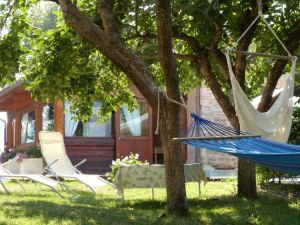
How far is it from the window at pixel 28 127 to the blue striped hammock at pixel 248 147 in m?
9.93

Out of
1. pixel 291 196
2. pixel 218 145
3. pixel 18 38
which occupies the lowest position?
pixel 291 196

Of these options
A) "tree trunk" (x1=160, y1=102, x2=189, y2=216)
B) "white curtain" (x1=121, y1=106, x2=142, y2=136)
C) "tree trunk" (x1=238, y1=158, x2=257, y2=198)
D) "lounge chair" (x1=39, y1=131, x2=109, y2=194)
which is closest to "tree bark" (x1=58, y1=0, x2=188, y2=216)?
"tree trunk" (x1=160, y1=102, x2=189, y2=216)

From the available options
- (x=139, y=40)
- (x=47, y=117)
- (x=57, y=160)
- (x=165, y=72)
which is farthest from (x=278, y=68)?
(x=47, y=117)

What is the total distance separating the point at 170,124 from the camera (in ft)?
19.6

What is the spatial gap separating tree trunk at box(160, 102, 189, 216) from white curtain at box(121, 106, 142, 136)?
7.83m

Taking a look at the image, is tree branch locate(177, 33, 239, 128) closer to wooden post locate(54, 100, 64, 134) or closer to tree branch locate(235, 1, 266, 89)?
tree branch locate(235, 1, 266, 89)

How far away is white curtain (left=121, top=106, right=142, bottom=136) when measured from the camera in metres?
13.9

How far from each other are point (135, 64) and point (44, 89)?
2.01 m

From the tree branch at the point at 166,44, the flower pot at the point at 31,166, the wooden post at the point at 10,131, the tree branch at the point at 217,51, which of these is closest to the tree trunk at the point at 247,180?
the tree branch at the point at 217,51

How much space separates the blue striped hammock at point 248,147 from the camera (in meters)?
4.60

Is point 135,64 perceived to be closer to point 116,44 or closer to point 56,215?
point 116,44

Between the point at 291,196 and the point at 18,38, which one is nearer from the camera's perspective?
the point at 18,38

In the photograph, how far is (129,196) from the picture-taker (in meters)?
8.50

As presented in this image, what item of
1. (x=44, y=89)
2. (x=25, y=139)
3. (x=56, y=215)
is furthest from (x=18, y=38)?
(x=25, y=139)
